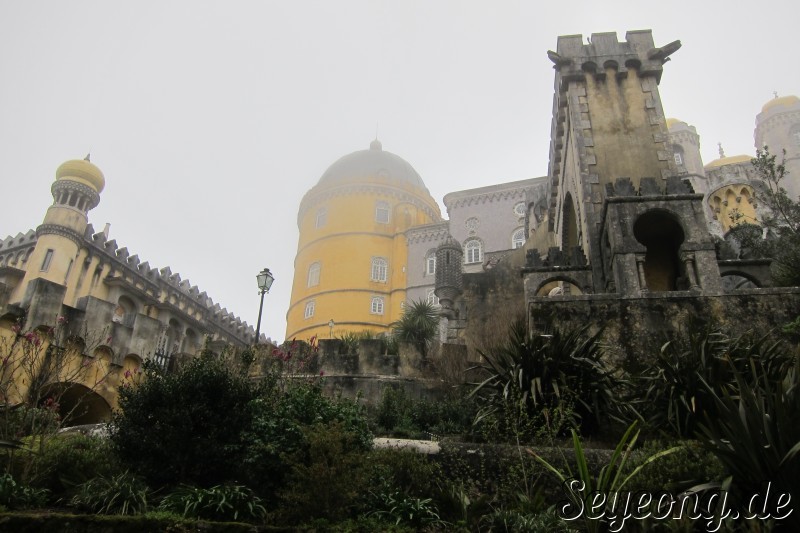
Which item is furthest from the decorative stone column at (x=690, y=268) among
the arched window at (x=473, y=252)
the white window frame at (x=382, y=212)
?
the white window frame at (x=382, y=212)

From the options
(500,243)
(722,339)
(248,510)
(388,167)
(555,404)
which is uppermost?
(388,167)

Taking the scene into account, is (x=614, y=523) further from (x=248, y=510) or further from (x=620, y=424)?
(x=248, y=510)

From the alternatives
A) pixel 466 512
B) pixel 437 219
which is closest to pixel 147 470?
pixel 466 512

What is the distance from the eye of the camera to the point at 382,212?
4534cm

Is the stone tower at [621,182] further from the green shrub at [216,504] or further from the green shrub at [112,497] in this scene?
the green shrub at [112,497]

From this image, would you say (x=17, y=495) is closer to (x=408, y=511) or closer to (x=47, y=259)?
(x=408, y=511)

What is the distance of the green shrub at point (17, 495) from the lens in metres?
5.97

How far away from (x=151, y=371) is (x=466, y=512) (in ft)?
15.7

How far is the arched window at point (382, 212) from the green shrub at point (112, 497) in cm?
3891

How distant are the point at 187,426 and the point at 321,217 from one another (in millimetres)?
39580

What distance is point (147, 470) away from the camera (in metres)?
7.02

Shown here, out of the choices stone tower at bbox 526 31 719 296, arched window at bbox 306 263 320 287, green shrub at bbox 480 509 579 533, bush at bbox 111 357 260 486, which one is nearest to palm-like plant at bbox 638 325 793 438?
green shrub at bbox 480 509 579 533

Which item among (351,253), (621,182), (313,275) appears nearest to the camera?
(621,182)

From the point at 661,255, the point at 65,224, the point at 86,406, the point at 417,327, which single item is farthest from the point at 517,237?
the point at 86,406
